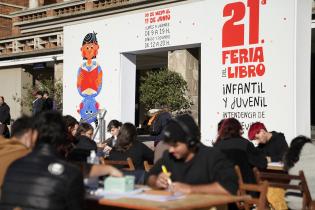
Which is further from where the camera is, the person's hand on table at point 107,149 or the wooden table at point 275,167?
the person's hand on table at point 107,149

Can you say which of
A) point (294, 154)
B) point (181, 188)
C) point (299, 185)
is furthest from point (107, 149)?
point (181, 188)

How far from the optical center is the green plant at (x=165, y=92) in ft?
46.0

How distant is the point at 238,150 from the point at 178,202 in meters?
2.63

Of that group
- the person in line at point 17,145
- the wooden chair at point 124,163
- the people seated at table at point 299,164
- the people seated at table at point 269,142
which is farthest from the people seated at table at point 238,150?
the person in line at point 17,145

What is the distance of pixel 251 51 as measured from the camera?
35.5 feet

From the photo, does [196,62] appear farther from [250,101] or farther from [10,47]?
[10,47]

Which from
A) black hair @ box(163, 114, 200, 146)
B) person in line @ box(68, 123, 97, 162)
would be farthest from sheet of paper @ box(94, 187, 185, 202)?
person in line @ box(68, 123, 97, 162)

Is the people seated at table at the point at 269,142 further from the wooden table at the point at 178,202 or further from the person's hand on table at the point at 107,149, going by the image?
the wooden table at the point at 178,202

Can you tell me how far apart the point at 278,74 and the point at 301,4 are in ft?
4.43

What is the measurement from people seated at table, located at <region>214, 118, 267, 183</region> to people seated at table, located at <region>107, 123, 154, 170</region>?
1.05 metres

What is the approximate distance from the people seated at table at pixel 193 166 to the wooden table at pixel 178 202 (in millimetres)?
108

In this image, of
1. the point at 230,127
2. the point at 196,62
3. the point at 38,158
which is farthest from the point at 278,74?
the point at 38,158

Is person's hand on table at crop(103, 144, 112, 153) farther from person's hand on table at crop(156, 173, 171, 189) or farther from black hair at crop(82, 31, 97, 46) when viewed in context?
black hair at crop(82, 31, 97, 46)

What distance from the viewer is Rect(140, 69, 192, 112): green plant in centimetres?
1402
